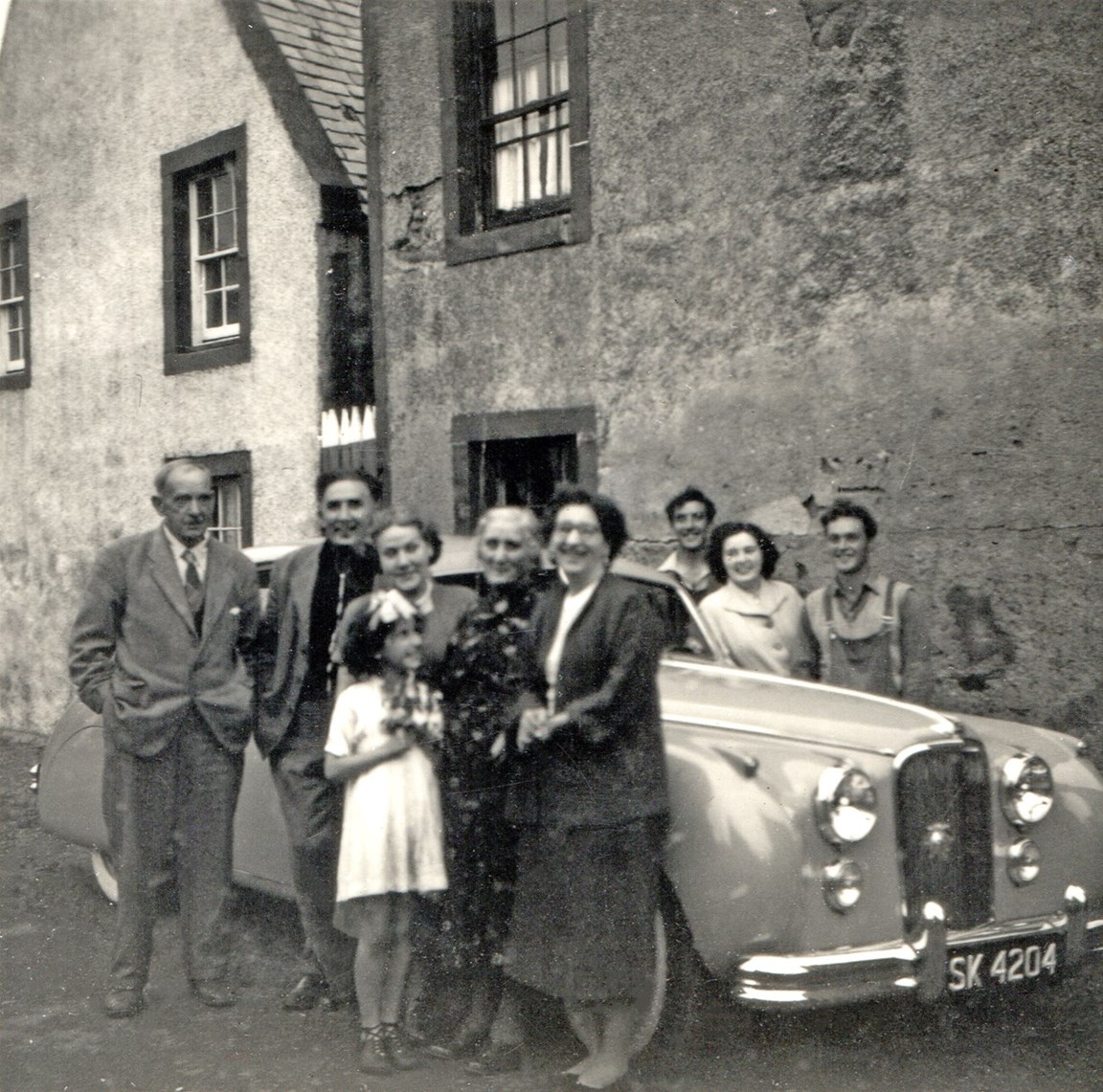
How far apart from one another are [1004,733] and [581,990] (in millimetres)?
1800

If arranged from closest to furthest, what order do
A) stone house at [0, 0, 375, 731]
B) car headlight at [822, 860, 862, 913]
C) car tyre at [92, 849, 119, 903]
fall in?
car headlight at [822, 860, 862, 913] → car tyre at [92, 849, 119, 903] → stone house at [0, 0, 375, 731]

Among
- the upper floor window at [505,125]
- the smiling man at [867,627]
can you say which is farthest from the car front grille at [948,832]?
the upper floor window at [505,125]

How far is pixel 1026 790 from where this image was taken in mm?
4406

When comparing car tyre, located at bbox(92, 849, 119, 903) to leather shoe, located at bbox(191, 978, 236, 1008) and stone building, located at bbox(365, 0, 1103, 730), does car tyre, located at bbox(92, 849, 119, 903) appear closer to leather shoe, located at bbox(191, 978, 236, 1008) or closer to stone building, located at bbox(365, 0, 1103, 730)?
leather shoe, located at bbox(191, 978, 236, 1008)

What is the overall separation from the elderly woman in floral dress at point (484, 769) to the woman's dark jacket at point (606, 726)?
0.51ft

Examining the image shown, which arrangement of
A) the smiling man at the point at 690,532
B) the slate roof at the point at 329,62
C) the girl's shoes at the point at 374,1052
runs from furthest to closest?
the slate roof at the point at 329,62
the smiling man at the point at 690,532
the girl's shoes at the point at 374,1052

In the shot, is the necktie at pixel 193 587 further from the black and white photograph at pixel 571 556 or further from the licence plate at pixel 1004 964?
the licence plate at pixel 1004 964

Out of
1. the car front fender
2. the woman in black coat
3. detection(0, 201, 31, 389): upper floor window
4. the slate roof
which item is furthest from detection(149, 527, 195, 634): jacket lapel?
detection(0, 201, 31, 389): upper floor window

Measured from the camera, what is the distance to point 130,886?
194 inches

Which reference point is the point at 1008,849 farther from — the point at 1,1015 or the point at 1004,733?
the point at 1,1015

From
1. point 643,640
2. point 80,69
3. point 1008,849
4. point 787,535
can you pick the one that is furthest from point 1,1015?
point 80,69

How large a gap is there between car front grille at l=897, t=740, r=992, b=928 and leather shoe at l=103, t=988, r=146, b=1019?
261 cm

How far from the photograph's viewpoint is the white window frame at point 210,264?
1077 centimetres

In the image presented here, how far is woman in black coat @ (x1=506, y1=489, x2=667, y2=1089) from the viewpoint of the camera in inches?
151
